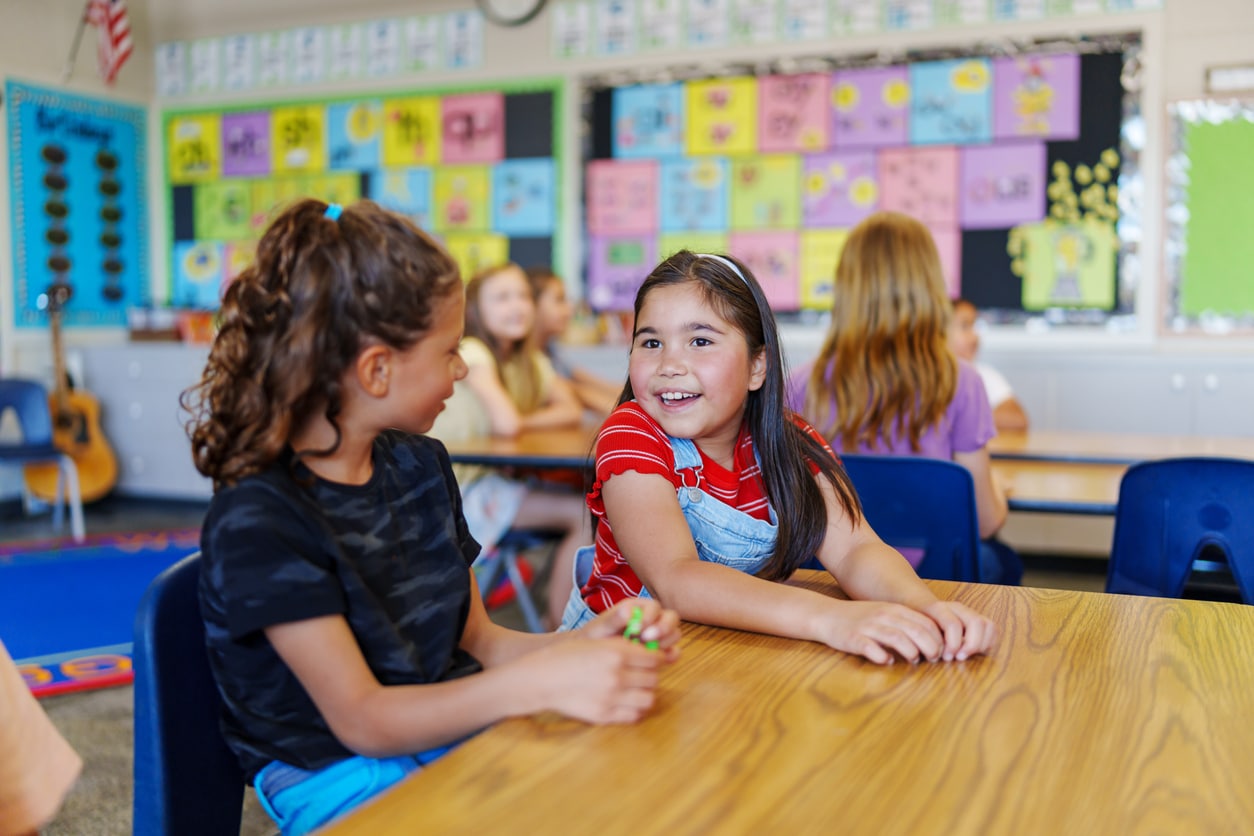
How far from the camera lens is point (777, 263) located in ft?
16.6

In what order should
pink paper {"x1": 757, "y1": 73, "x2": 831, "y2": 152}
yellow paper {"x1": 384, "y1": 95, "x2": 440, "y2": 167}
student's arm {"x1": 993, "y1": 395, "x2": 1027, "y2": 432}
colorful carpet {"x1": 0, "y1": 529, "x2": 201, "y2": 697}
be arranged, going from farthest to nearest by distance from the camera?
yellow paper {"x1": 384, "y1": 95, "x2": 440, "y2": 167}, pink paper {"x1": 757, "y1": 73, "x2": 831, "y2": 152}, student's arm {"x1": 993, "y1": 395, "x2": 1027, "y2": 432}, colorful carpet {"x1": 0, "y1": 529, "x2": 201, "y2": 697}

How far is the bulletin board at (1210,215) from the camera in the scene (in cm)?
430

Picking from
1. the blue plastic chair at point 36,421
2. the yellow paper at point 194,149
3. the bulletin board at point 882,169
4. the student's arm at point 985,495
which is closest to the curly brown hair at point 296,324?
the student's arm at point 985,495

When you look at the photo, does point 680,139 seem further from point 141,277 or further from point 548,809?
point 548,809

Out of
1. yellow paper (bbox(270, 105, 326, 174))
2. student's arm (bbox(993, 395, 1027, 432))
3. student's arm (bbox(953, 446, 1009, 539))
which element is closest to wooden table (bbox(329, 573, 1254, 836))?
student's arm (bbox(953, 446, 1009, 539))

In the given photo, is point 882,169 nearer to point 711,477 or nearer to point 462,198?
point 462,198

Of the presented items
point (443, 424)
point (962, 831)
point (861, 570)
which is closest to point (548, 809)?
point (962, 831)

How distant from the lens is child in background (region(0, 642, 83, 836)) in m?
0.82

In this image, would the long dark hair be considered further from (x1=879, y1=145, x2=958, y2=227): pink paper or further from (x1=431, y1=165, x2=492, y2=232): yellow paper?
(x1=431, y1=165, x2=492, y2=232): yellow paper

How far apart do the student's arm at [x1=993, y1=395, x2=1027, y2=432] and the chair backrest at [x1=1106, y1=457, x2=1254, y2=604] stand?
4.64ft

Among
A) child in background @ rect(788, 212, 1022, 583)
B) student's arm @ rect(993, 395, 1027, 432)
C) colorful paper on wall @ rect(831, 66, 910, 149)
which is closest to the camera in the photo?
child in background @ rect(788, 212, 1022, 583)

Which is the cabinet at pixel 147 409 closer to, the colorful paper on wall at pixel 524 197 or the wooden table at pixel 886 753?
the colorful paper on wall at pixel 524 197

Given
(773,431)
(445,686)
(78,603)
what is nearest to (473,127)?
(78,603)

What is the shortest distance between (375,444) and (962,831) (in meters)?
0.71
